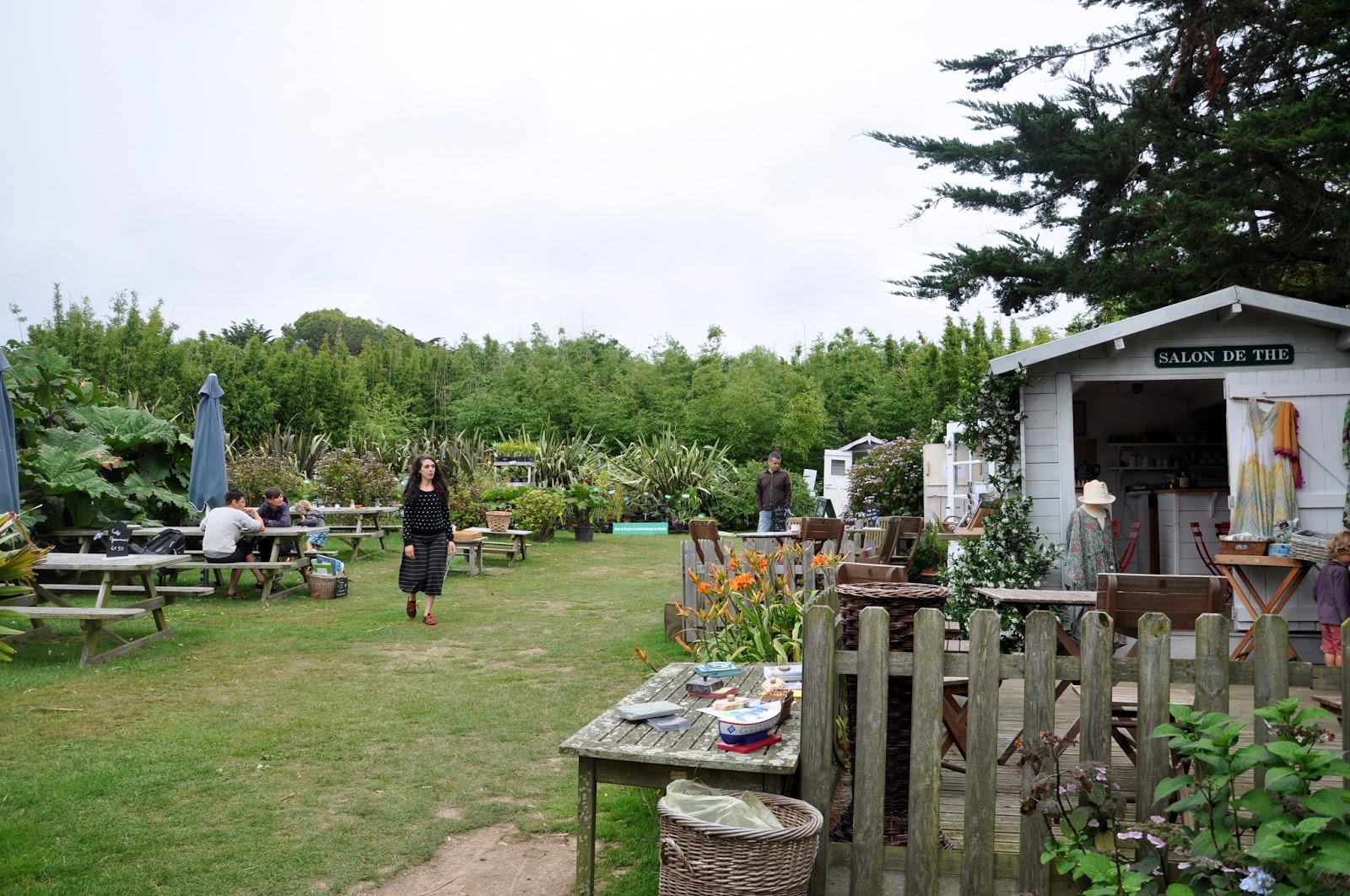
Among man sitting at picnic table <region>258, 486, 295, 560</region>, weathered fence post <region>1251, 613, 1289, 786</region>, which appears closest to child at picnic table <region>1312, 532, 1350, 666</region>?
weathered fence post <region>1251, 613, 1289, 786</region>

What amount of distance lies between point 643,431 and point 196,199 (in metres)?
11.5

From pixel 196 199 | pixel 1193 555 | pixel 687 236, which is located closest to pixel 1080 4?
pixel 1193 555

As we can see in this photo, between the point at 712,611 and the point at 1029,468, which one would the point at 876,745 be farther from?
the point at 1029,468

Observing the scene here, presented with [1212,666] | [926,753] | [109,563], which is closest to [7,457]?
[109,563]

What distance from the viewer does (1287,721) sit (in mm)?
2084

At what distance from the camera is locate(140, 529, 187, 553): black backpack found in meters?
8.23

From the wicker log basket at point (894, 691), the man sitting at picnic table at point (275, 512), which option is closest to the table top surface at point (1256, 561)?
the wicker log basket at point (894, 691)

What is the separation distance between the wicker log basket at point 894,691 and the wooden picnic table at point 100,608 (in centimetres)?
537

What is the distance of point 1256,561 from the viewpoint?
21.1 ft

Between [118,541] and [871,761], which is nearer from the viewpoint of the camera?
[871,761]

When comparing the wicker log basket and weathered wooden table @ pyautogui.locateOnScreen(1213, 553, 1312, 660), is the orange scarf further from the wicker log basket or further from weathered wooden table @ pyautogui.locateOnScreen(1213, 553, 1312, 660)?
the wicker log basket

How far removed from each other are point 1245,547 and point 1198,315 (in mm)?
1740

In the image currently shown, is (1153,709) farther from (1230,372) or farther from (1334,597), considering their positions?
(1230,372)

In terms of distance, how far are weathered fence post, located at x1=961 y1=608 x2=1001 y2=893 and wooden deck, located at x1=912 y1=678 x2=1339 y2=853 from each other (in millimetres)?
111
